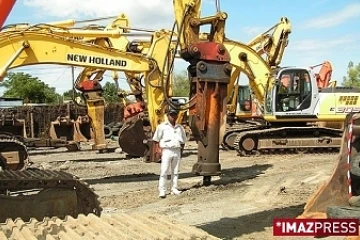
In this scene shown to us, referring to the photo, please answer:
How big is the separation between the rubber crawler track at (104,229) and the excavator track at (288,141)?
11460 mm

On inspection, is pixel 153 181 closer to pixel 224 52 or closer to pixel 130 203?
pixel 130 203

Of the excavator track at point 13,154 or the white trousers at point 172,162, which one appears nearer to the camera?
the white trousers at point 172,162

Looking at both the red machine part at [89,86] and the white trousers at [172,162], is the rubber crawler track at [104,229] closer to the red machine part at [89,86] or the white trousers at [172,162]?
the white trousers at [172,162]

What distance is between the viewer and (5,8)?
269 cm

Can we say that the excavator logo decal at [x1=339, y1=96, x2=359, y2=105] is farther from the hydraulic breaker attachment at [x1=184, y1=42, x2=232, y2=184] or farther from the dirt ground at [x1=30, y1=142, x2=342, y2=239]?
the hydraulic breaker attachment at [x1=184, y1=42, x2=232, y2=184]

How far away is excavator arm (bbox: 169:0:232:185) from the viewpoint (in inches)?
335

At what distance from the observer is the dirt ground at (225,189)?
785cm

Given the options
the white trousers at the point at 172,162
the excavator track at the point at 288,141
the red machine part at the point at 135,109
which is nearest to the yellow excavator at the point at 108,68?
the white trousers at the point at 172,162

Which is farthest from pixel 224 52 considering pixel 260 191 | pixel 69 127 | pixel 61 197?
pixel 69 127

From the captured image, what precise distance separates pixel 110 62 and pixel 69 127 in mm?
12105

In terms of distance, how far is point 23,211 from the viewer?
6.43 meters

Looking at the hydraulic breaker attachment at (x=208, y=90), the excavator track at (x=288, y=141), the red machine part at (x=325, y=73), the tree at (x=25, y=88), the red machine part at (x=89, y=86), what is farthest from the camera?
the tree at (x=25, y=88)

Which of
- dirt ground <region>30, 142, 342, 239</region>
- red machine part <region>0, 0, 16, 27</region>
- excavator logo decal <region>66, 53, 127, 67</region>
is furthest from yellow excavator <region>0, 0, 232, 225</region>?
red machine part <region>0, 0, 16, 27</region>

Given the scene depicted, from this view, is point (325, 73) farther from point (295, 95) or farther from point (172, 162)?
point (172, 162)
